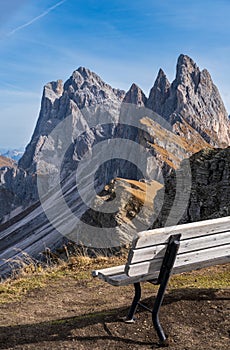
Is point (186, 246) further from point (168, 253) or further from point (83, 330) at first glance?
point (83, 330)

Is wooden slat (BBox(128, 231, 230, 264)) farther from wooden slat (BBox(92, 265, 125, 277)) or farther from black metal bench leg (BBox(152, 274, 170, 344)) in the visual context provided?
wooden slat (BBox(92, 265, 125, 277))

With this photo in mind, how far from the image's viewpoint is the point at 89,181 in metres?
141

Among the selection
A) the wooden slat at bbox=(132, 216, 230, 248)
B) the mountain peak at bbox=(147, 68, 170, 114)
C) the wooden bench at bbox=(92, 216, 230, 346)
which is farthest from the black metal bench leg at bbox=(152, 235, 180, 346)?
the mountain peak at bbox=(147, 68, 170, 114)

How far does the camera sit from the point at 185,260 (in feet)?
18.1

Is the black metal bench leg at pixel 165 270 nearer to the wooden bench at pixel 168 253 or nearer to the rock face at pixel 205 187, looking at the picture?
the wooden bench at pixel 168 253

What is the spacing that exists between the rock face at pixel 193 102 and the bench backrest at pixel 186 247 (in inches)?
5570

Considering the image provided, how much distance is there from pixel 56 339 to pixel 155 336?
1349mm

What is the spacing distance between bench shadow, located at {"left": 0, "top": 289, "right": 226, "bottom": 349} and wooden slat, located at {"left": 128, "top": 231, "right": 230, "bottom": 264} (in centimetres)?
119

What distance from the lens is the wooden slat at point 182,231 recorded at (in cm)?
496

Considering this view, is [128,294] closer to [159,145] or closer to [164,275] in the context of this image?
[164,275]

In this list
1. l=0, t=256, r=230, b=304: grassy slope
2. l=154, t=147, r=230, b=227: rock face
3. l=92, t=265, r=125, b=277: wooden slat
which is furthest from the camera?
l=154, t=147, r=230, b=227: rock face

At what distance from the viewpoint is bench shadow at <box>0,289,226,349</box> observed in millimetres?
5453

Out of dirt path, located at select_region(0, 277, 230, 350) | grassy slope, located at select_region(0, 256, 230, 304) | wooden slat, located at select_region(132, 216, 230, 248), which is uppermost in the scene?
wooden slat, located at select_region(132, 216, 230, 248)

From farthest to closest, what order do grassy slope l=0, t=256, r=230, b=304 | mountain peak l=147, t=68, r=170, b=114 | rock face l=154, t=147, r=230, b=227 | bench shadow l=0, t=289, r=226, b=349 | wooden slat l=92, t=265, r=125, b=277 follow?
mountain peak l=147, t=68, r=170, b=114 < rock face l=154, t=147, r=230, b=227 < grassy slope l=0, t=256, r=230, b=304 < wooden slat l=92, t=265, r=125, b=277 < bench shadow l=0, t=289, r=226, b=349
